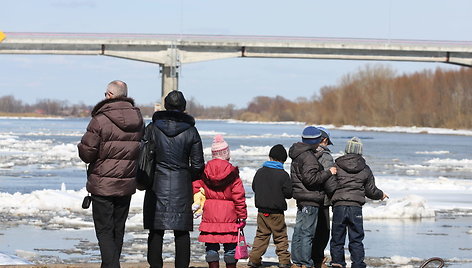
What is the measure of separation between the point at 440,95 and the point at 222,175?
116 meters

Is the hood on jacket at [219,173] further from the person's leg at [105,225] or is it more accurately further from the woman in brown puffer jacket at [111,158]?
the person's leg at [105,225]

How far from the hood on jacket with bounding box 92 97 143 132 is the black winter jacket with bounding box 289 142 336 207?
2.12 meters

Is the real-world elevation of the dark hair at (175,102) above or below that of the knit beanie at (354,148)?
above

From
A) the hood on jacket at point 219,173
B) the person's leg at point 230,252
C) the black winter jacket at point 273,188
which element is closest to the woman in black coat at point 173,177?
the hood on jacket at point 219,173

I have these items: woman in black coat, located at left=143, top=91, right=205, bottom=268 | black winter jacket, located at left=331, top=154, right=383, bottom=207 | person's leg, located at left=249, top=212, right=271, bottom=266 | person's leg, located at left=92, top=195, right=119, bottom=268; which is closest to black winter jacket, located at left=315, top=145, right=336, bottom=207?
black winter jacket, located at left=331, top=154, right=383, bottom=207

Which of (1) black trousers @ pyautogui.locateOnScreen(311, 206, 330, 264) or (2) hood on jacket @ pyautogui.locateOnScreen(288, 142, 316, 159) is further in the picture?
(1) black trousers @ pyautogui.locateOnScreen(311, 206, 330, 264)

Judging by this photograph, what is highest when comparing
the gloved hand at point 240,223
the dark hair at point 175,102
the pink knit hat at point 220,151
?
the dark hair at point 175,102

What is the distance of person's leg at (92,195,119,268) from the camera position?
26.1ft

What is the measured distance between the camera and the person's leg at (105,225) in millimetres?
7961

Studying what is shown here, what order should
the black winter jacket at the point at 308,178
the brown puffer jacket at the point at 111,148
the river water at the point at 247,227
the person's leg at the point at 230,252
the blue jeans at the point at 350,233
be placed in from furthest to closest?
the river water at the point at 247,227 → the blue jeans at the point at 350,233 → the black winter jacket at the point at 308,178 → the person's leg at the point at 230,252 → the brown puffer jacket at the point at 111,148

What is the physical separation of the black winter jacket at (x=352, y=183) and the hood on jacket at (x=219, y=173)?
1.50 m

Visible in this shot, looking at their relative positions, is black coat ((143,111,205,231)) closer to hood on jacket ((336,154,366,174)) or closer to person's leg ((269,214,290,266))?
person's leg ((269,214,290,266))

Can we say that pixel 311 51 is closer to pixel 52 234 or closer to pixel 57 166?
pixel 57 166

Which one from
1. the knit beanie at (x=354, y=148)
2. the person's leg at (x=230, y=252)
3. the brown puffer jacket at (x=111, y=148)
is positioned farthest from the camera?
the knit beanie at (x=354, y=148)
